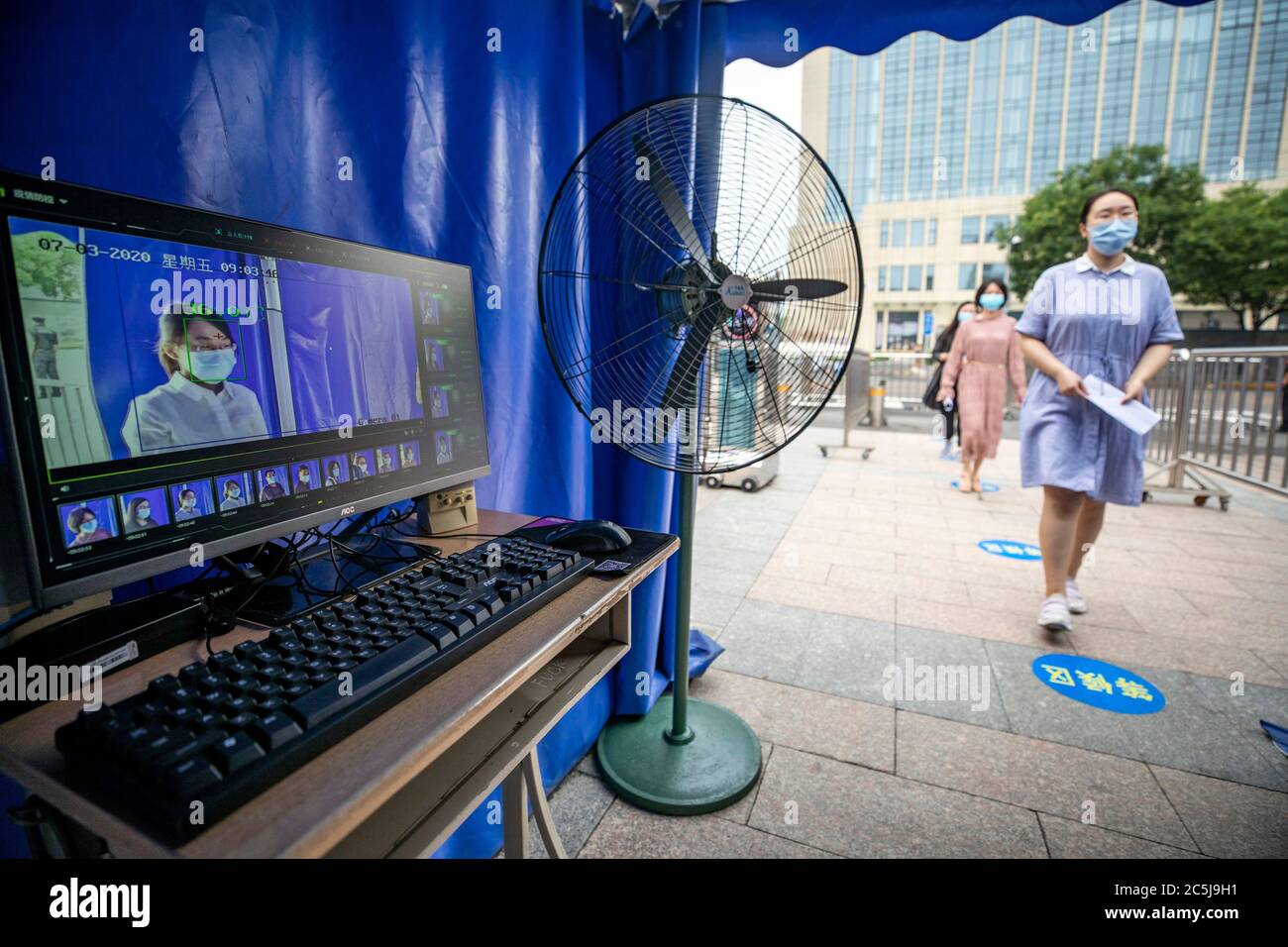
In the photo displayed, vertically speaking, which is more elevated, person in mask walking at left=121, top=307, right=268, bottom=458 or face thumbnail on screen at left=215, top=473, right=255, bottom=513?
person in mask walking at left=121, top=307, right=268, bottom=458

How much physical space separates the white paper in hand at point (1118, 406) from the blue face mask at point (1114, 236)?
20.4 inches

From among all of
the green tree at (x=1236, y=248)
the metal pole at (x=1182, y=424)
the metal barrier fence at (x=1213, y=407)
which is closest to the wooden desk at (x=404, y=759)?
the metal barrier fence at (x=1213, y=407)

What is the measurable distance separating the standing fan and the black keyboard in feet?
2.19

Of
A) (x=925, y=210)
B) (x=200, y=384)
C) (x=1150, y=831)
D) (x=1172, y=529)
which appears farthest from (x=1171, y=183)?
(x=200, y=384)

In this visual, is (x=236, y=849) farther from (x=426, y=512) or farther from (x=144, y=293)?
(x=426, y=512)

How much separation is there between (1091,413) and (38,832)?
3.24 m

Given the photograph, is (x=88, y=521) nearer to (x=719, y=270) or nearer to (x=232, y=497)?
(x=232, y=497)

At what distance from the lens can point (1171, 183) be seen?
19.2 metres

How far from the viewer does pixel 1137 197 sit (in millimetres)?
18656

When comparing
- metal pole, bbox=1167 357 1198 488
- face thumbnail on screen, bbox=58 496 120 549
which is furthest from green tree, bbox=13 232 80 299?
metal pole, bbox=1167 357 1198 488

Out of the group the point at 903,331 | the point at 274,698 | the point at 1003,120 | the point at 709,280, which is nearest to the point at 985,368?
the point at 709,280

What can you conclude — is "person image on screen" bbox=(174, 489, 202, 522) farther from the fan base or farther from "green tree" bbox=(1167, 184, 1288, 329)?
"green tree" bbox=(1167, 184, 1288, 329)

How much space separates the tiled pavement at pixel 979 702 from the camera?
1710mm

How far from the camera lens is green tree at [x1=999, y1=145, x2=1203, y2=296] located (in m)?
19.0
